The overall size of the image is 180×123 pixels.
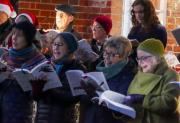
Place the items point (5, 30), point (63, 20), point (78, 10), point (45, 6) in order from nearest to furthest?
point (5, 30) → point (63, 20) → point (45, 6) → point (78, 10)

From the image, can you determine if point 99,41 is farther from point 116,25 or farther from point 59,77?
point 116,25

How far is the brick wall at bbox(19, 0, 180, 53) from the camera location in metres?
7.85

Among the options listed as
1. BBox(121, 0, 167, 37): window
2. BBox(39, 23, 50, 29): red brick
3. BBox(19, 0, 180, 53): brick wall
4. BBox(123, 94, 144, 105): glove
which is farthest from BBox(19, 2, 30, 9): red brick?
BBox(123, 94, 144, 105): glove

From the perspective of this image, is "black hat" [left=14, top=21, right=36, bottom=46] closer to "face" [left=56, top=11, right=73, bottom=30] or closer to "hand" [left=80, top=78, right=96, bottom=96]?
"hand" [left=80, top=78, right=96, bottom=96]

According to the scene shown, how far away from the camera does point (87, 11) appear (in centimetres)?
811

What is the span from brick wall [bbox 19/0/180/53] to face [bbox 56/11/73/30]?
52 centimetres

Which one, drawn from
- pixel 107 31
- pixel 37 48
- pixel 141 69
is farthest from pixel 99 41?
pixel 141 69

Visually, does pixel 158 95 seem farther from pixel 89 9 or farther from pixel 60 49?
pixel 89 9

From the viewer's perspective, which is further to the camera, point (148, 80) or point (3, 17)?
point (3, 17)

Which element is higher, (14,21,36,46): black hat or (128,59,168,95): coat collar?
(14,21,36,46): black hat

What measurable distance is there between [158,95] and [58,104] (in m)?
1.06

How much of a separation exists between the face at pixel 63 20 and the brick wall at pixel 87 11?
0.52 meters

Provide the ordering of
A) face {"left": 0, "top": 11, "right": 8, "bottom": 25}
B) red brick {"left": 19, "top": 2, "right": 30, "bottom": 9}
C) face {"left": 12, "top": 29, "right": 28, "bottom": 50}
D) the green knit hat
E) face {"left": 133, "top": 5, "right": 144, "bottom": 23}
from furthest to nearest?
red brick {"left": 19, "top": 2, "right": 30, "bottom": 9}, face {"left": 0, "top": 11, "right": 8, "bottom": 25}, face {"left": 133, "top": 5, "right": 144, "bottom": 23}, face {"left": 12, "top": 29, "right": 28, "bottom": 50}, the green knit hat

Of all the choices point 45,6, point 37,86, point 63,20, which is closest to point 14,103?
point 37,86
